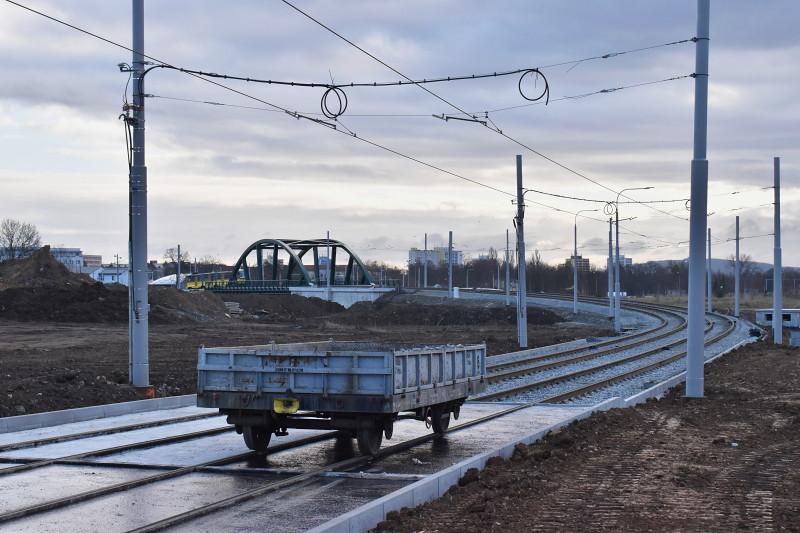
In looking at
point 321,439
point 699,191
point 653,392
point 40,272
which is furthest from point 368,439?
point 40,272

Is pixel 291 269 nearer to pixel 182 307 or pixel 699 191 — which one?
pixel 182 307

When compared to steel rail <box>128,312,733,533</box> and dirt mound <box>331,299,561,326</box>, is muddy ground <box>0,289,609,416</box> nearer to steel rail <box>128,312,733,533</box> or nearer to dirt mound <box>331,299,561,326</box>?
dirt mound <box>331,299,561,326</box>

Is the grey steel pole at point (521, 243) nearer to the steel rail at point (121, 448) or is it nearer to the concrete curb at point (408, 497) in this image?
the steel rail at point (121, 448)

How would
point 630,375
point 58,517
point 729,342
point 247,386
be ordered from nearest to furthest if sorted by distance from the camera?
point 58,517, point 247,386, point 630,375, point 729,342

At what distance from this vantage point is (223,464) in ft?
48.7

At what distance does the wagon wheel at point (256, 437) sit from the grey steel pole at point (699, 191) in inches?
449

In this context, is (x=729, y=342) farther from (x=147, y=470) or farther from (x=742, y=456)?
(x=147, y=470)

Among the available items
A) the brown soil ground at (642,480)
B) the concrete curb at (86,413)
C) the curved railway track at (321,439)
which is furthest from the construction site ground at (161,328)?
the brown soil ground at (642,480)

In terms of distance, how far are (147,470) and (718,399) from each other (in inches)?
585

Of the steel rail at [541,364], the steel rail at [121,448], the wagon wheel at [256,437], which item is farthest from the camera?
the steel rail at [541,364]

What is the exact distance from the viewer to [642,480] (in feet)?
43.3

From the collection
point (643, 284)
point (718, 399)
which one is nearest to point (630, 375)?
point (718, 399)

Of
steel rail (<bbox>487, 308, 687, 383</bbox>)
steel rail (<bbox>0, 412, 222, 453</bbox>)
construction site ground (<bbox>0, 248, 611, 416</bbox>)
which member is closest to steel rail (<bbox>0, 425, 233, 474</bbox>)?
steel rail (<bbox>0, 412, 222, 453</bbox>)

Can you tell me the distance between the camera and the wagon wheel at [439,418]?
57.9 feet
